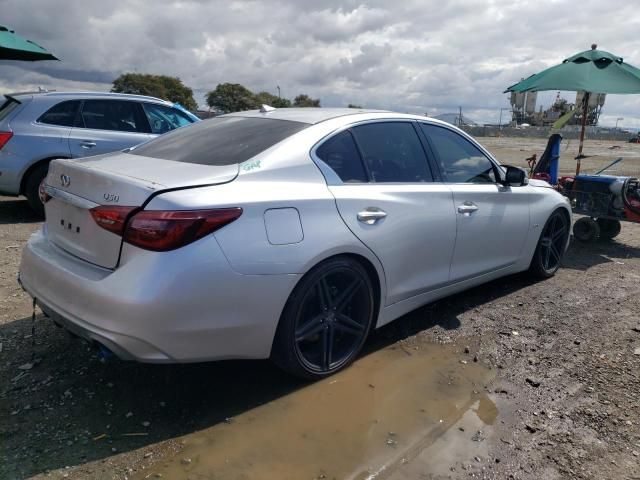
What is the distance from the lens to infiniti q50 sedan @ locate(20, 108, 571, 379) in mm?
2441

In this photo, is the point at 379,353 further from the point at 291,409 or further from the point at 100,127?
the point at 100,127

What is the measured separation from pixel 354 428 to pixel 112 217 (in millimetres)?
1614

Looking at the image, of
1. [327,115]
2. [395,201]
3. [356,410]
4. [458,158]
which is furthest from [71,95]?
[356,410]

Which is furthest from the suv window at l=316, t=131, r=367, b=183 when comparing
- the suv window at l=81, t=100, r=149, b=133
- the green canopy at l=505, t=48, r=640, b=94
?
the green canopy at l=505, t=48, r=640, b=94

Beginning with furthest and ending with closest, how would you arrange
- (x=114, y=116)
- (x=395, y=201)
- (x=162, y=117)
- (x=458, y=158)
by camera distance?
(x=162, y=117) → (x=114, y=116) → (x=458, y=158) → (x=395, y=201)

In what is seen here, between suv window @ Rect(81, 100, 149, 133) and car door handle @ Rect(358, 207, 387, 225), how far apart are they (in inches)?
211

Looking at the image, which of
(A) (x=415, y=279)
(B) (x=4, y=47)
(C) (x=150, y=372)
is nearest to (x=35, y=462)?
(C) (x=150, y=372)

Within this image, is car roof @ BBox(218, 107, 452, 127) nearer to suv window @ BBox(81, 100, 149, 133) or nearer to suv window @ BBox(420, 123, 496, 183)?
suv window @ BBox(420, 123, 496, 183)

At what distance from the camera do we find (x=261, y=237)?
2.62m

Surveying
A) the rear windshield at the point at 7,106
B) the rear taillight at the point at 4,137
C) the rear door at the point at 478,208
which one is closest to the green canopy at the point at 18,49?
the rear windshield at the point at 7,106

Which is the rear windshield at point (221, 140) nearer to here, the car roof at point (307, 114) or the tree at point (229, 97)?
the car roof at point (307, 114)

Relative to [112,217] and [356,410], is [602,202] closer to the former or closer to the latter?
[356,410]

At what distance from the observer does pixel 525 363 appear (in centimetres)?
354

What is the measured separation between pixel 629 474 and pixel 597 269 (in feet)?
12.5
